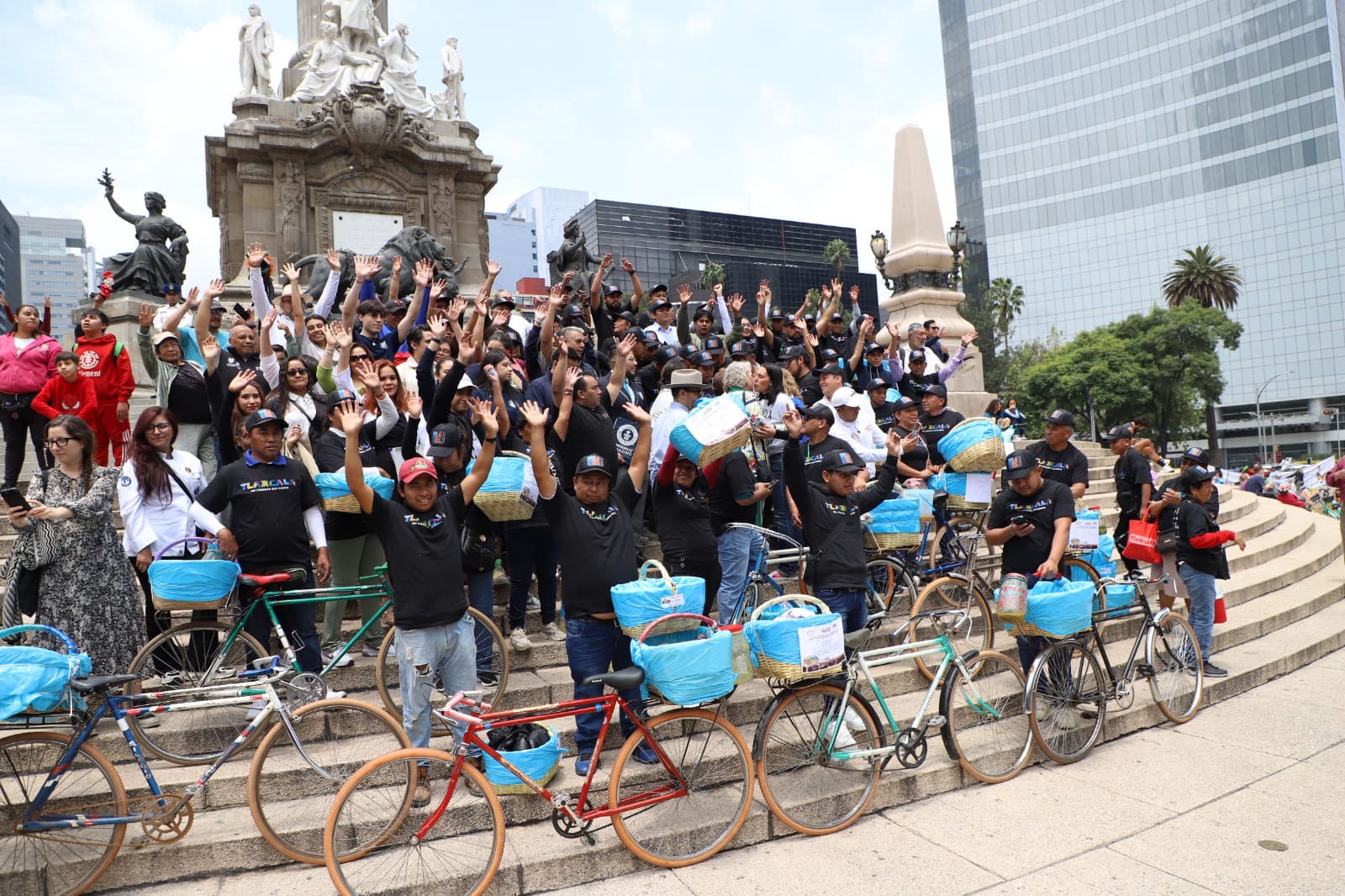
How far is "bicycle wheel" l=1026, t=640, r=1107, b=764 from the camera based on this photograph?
581 cm

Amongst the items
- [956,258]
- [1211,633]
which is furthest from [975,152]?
[1211,633]

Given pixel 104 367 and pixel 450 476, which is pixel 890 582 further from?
pixel 104 367

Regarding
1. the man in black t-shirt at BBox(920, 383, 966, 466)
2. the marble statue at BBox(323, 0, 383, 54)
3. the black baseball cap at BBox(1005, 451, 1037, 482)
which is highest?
the marble statue at BBox(323, 0, 383, 54)

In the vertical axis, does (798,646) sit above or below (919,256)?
below

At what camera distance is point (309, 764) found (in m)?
4.50

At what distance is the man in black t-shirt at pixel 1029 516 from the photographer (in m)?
6.37

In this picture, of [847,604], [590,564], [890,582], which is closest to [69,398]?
[590,564]

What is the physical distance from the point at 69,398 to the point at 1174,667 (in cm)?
1026

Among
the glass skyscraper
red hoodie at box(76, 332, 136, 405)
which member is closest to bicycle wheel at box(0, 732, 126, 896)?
red hoodie at box(76, 332, 136, 405)

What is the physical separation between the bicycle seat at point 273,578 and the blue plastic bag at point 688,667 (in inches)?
92.3

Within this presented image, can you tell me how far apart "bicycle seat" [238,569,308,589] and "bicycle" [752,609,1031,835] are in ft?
10.1

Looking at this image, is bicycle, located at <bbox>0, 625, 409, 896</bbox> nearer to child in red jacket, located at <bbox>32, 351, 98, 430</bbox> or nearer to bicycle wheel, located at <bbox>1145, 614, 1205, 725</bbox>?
child in red jacket, located at <bbox>32, 351, 98, 430</bbox>

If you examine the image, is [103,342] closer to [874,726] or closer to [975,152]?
[874,726]

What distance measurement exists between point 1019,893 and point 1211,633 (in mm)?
4853
